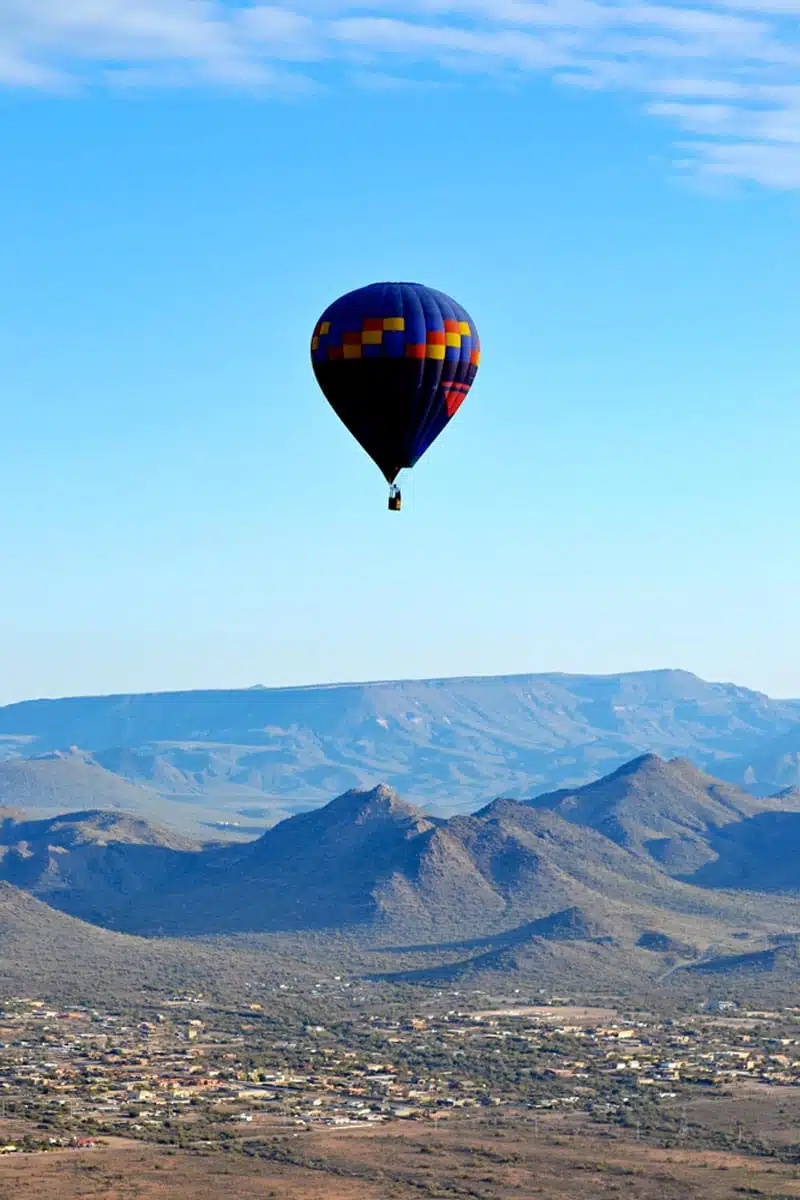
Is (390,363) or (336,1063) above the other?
(390,363)

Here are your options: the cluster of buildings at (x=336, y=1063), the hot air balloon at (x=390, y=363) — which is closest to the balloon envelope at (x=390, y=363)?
the hot air balloon at (x=390, y=363)

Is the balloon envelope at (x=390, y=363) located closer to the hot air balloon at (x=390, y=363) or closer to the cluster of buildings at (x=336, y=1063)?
the hot air balloon at (x=390, y=363)

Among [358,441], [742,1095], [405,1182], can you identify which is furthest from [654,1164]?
[358,441]

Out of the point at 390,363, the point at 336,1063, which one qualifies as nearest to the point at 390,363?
the point at 390,363

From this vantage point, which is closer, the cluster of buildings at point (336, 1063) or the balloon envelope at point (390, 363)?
the balloon envelope at point (390, 363)

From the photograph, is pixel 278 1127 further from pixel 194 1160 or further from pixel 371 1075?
pixel 371 1075

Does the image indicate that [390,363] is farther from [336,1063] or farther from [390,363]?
[336,1063]
